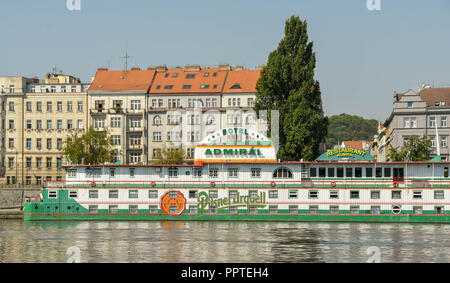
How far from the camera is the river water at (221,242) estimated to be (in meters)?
34.8

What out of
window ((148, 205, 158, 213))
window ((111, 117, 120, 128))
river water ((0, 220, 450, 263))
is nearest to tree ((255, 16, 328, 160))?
river water ((0, 220, 450, 263))

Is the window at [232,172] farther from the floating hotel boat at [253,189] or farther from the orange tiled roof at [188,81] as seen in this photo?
the orange tiled roof at [188,81]

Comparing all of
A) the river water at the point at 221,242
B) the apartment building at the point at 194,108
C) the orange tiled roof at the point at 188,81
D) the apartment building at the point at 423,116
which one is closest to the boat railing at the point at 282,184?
the river water at the point at 221,242

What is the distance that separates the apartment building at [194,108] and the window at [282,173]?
3096 centimetres

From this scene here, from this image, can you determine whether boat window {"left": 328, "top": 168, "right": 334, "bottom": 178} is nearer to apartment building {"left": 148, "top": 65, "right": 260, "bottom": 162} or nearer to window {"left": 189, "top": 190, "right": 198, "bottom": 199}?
window {"left": 189, "top": 190, "right": 198, "bottom": 199}

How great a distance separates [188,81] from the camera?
9331 centimetres

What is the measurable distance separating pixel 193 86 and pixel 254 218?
124ft

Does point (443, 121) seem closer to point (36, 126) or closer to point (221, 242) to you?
point (221, 242)

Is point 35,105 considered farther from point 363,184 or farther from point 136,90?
point 363,184

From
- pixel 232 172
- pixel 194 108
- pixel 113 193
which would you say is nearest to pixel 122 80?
pixel 194 108

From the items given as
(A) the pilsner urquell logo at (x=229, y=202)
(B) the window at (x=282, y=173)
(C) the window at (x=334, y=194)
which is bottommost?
(A) the pilsner urquell logo at (x=229, y=202)

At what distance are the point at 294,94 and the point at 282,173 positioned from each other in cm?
1439
